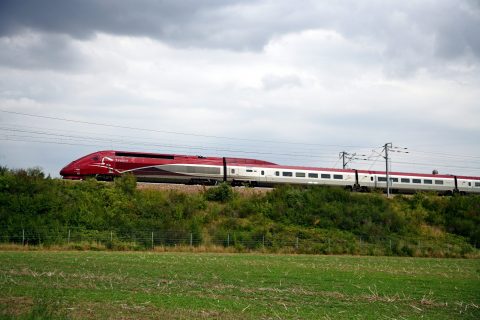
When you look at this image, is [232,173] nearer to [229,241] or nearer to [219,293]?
[229,241]

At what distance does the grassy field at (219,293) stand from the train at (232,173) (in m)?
29.0

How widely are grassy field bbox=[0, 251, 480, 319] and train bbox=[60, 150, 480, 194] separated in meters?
29.0

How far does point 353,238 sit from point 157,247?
17223 mm

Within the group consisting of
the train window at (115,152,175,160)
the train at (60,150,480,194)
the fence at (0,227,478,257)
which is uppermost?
the train window at (115,152,175,160)

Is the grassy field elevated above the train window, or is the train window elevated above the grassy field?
the train window

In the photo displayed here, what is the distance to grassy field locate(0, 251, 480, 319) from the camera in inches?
523

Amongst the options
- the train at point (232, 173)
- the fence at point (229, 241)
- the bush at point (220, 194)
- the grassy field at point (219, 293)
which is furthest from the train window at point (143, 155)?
the grassy field at point (219, 293)

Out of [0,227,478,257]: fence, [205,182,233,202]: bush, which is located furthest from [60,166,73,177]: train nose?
[205,182,233,202]: bush

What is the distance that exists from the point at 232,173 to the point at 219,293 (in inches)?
1603

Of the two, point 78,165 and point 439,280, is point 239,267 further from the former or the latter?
point 78,165

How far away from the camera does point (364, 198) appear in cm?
5575

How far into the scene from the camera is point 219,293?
16625mm

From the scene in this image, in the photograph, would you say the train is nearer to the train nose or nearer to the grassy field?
the train nose

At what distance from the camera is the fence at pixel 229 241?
126 feet
